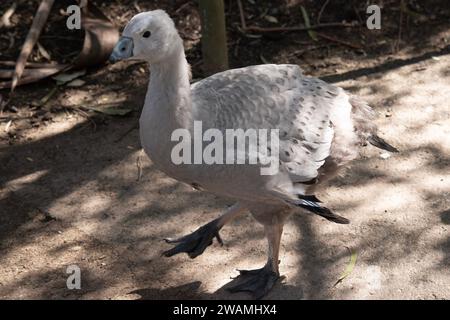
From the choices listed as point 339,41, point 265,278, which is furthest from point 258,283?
point 339,41

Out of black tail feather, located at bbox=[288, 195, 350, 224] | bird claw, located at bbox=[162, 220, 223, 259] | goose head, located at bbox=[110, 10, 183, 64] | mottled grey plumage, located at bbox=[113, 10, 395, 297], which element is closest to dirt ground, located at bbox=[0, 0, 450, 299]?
bird claw, located at bbox=[162, 220, 223, 259]

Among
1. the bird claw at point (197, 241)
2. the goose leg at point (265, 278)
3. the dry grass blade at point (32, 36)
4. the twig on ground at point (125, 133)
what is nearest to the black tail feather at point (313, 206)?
the goose leg at point (265, 278)

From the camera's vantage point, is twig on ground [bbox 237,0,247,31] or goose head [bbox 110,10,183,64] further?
twig on ground [bbox 237,0,247,31]

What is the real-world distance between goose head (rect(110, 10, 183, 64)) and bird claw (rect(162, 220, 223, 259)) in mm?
1263

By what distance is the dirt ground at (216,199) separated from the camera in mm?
4328

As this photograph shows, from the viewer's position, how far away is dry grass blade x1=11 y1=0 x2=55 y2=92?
5.97 m

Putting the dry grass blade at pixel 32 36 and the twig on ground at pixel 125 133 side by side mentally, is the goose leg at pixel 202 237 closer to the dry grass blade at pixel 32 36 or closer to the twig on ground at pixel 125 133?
the twig on ground at pixel 125 133

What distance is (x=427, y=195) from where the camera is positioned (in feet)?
15.8

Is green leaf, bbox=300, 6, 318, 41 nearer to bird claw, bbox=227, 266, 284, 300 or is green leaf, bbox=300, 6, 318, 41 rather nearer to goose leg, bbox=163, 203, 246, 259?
goose leg, bbox=163, 203, 246, 259

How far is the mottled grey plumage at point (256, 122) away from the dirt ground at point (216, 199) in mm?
312

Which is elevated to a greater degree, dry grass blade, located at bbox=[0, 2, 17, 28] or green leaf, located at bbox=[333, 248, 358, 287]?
dry grass blade, located at bbox=[0, 2, 17, 28]

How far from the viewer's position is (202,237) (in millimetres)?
4414

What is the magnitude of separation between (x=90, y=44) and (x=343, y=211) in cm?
263

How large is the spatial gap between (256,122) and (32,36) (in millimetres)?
3097
